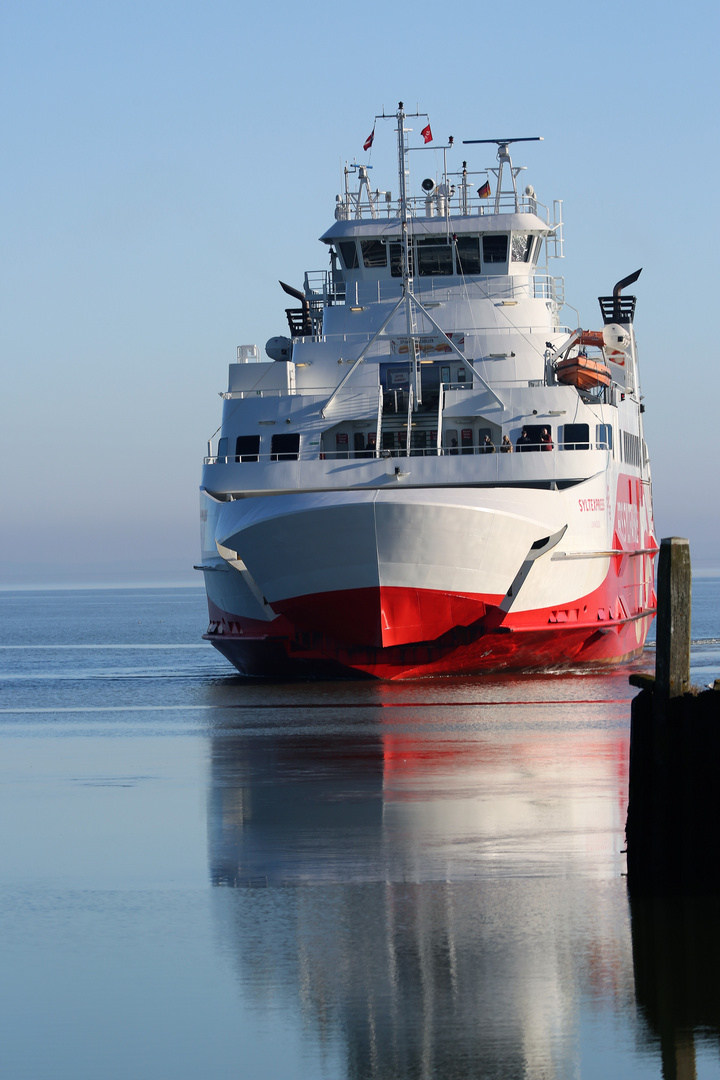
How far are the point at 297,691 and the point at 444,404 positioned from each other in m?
7.14

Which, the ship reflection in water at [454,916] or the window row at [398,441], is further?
the window row at [398,441]

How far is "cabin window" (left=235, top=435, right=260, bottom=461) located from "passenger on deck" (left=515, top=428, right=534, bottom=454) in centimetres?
571

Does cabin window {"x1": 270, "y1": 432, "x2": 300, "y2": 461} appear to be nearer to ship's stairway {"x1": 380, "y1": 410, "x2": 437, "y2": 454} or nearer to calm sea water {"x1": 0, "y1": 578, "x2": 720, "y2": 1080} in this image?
ship's stairway {"x1": 380, "y1": 410, "x2": 437, "y2": 454}

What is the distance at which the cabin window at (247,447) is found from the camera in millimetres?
30859

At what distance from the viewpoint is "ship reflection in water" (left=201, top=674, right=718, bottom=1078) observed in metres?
7.65

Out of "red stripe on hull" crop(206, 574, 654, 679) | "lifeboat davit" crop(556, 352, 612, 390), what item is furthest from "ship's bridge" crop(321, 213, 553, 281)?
"red stripe on hull" crop(206, 574, 654, 679)

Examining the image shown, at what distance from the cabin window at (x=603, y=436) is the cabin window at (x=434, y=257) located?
6.87m

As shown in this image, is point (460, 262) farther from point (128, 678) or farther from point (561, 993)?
point (561, 993)

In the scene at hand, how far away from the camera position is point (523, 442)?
2978 centimetres

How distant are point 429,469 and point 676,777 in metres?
18.3

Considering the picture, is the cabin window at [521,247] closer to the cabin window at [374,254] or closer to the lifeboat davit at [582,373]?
the cabin window at [374,254]

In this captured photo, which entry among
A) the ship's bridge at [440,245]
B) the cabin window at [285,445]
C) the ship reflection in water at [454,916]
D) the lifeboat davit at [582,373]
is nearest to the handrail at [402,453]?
the cabin window at [285,445]

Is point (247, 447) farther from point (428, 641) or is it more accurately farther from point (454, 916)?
point (454, 916)

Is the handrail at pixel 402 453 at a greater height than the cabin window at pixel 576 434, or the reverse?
the cabin window at pixel 576 434
